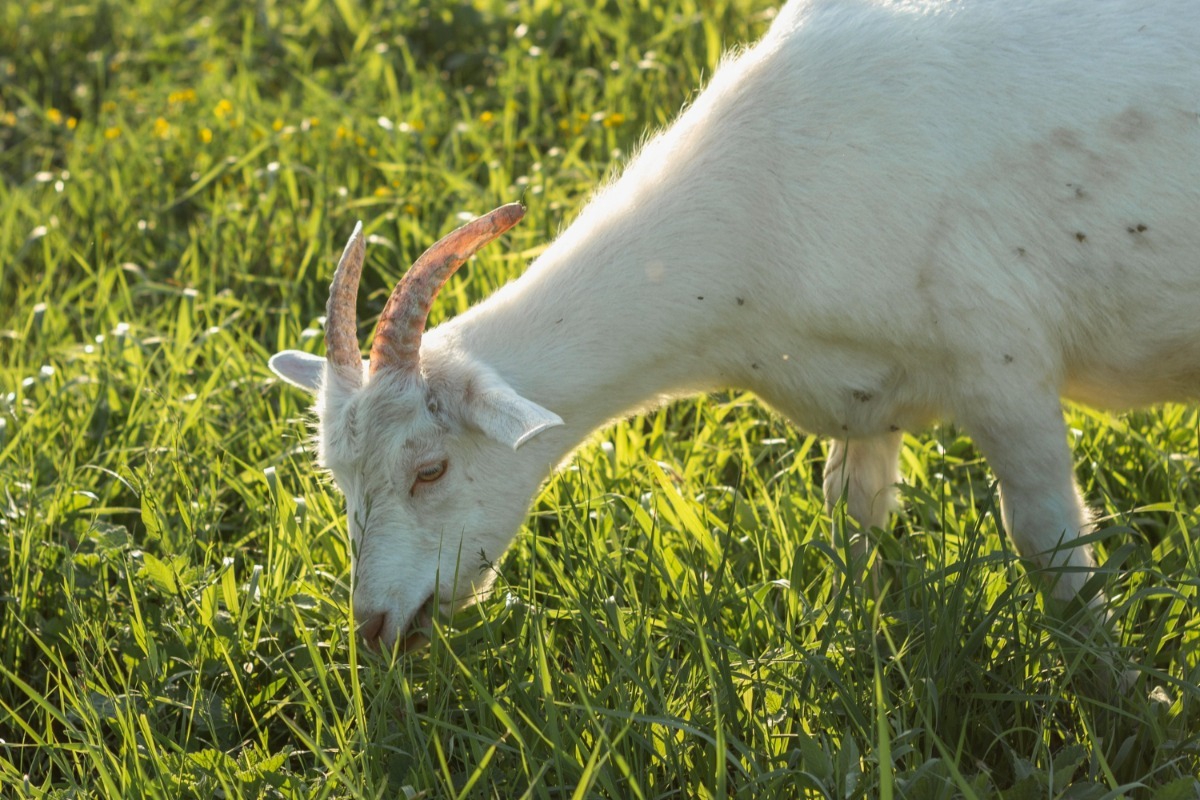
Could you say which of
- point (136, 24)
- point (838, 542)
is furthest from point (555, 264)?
point (136, 24)

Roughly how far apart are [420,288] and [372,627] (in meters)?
0.79

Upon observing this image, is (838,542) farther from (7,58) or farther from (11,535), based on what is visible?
(7,58)

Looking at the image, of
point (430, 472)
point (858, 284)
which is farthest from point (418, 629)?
point (858, 284)

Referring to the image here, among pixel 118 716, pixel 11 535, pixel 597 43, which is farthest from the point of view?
pixel 597 43

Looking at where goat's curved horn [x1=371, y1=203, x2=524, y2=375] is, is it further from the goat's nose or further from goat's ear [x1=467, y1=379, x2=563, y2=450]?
the goat's nose

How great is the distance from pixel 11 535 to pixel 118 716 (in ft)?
3.43

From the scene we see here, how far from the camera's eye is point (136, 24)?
7988 mm

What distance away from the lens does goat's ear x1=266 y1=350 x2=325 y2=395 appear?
360cm

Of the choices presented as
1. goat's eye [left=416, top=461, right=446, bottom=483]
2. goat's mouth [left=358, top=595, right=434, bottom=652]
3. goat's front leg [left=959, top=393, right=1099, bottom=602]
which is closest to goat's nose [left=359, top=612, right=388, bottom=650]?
goat's mouth [left=358, top=595, right=434, bottom=652]

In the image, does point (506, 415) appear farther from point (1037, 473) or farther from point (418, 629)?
point (1037, 473)

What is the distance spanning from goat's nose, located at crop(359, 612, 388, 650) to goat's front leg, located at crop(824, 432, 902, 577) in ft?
4.21

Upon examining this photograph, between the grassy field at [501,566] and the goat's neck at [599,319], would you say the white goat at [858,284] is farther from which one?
the grassy field at [501,566]

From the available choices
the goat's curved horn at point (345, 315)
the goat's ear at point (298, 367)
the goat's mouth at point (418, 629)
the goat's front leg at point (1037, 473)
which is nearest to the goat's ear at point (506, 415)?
the goat's curved horn at point (345, 315)

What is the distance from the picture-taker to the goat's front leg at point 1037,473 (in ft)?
10.5
